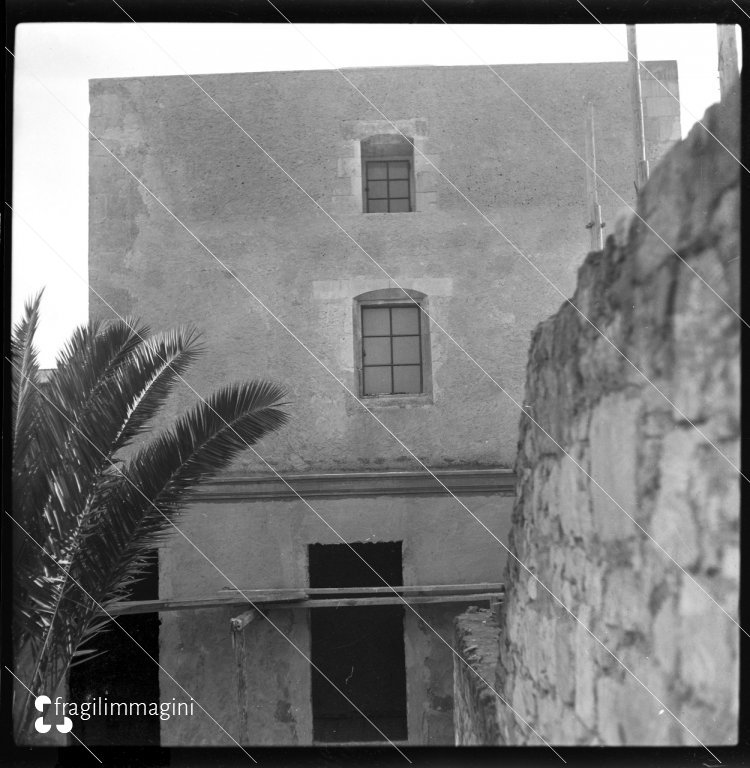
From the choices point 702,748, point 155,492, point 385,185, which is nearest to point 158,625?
A: point 155,492

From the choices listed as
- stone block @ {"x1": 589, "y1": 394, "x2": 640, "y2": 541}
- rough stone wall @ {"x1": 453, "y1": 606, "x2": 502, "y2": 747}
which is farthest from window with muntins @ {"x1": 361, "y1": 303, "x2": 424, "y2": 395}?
stone block @ {"x1": 589, "y1": 394, "x2": 640, "y2": 541}

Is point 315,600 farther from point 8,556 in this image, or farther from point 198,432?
point 8,556

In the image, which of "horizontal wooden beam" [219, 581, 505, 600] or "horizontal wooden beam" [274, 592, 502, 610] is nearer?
"horizontal wooden beam" [274, 592, 502, 610]

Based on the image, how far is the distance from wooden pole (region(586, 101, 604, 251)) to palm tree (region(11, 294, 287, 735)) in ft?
11.0

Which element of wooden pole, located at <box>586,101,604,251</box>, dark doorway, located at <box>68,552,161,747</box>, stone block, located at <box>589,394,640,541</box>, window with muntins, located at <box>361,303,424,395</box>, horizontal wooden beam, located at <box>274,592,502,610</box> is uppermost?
wooden pole, located at <box>586,101,604,251</box>

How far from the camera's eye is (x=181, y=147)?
30.2 ft

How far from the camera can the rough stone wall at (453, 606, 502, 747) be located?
13.3 feet

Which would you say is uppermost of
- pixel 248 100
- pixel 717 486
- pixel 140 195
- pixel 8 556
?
pixel 248 100

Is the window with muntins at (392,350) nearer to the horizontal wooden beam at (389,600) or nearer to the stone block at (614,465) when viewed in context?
the horizontal wooden beam at (389,600)

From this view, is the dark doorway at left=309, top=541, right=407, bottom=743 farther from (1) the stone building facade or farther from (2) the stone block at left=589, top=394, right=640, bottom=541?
(2) the stone block at left=589, top=394, right=640, bottom=541

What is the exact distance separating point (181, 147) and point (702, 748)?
321 inches

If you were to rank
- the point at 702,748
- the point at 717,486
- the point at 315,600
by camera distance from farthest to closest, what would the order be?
the point at 315,600
the point at 702,748
the point at 717,486

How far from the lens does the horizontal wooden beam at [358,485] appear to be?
874 centimetres

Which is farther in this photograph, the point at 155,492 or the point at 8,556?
the point at 155,492
